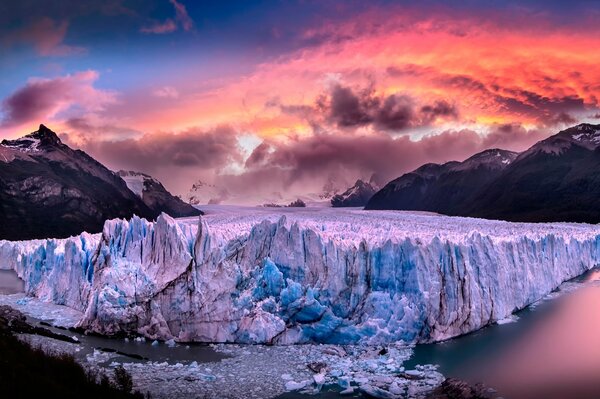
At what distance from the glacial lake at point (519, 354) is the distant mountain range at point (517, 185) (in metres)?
57.3

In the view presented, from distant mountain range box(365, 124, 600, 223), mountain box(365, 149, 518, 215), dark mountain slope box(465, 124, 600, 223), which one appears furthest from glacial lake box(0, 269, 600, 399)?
mountain box(365, 149, 518, 215)

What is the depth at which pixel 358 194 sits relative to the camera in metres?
134

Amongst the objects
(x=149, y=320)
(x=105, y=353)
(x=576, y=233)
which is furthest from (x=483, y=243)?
(x=576, y=233)

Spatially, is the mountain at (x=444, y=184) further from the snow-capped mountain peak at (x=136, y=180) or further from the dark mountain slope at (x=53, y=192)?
the dark mountain slope at (x=53, y=192)

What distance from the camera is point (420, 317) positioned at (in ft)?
69.9

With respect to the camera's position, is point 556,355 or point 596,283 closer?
point 556,355

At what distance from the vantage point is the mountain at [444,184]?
116812 millimetres

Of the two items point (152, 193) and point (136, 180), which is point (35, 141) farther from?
point (152, 193)

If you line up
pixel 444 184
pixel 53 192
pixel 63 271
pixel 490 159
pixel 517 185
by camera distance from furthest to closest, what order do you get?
pixel 490 159
pixel 444 184
pixel 517 185
pixel 53 192
pixel 63 271

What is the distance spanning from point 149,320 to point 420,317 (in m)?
11.7

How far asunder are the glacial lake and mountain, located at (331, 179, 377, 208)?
98083 millimetres

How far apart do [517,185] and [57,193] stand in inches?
3457

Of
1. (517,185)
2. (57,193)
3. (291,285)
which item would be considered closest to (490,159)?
(517,185)

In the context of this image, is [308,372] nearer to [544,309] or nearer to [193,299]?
[193,299]
